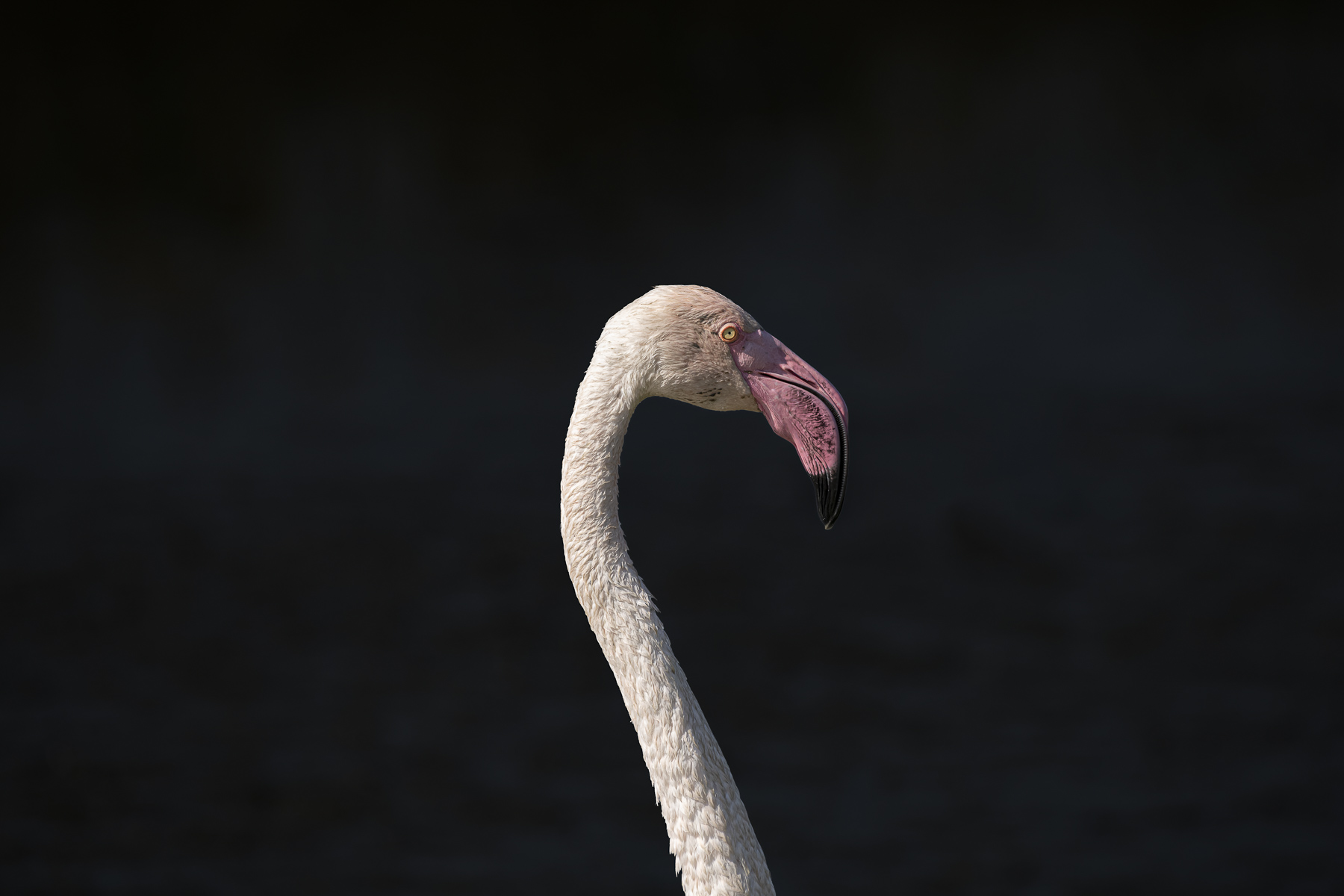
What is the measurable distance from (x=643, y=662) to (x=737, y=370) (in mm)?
402

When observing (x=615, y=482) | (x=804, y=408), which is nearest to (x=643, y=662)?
(x=615, y=482)

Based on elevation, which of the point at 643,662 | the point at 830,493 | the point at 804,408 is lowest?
the point at 643,662

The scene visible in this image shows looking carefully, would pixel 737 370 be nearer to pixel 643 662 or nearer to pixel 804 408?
pixel 804 408

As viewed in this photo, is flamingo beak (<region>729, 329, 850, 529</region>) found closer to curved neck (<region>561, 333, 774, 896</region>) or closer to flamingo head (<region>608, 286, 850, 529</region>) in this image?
flamingo head (<region>608, 286, 850, 529</region>)

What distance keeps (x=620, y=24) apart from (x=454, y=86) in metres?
1.23

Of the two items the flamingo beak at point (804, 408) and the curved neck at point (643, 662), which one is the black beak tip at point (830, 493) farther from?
the curved neck at point (643, 662)

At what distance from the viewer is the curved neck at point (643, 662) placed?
1.64 metres

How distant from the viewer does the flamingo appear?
1642 millimetres

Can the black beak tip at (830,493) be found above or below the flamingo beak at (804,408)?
below

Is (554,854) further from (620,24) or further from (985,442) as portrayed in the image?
(620,24)

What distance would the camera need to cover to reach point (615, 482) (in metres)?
1.68

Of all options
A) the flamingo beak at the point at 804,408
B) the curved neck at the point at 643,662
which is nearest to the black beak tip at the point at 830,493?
the flamingo beak at the point at 804,408

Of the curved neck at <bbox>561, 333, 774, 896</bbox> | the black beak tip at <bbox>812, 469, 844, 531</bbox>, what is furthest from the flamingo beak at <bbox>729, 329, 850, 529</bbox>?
the curved neck at <bbox>561, 333, 774, 896</bbox>

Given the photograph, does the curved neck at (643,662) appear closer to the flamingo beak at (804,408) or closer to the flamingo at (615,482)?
the flamingo at (615,482)
